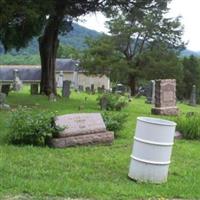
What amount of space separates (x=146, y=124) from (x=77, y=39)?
101433 mm

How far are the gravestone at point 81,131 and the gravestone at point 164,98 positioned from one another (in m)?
11.2

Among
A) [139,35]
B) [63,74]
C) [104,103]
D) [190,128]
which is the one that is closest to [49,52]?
[104,103]

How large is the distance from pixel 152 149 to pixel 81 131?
3528 mm

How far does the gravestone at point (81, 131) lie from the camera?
38.7ft

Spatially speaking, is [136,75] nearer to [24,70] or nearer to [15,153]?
[24,70]

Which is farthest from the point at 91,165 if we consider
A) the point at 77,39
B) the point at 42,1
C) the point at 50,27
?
the point at 77,39

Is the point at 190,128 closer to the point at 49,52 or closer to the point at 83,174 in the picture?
the point at 83,174

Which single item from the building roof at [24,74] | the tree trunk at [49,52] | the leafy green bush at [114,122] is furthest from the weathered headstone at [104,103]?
the building roof at [24,74]

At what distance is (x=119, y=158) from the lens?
11.0m

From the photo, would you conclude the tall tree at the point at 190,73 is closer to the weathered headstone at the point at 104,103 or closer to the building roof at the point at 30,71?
the building roof at the point at 30,71

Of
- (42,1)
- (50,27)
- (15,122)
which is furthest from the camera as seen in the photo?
(50,27)

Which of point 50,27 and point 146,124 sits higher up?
point 50,27

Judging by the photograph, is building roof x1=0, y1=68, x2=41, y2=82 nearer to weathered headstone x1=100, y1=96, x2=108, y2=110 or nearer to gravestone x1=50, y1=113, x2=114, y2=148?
weathered headstone x1=100, y1=96, x2=108, y2=110

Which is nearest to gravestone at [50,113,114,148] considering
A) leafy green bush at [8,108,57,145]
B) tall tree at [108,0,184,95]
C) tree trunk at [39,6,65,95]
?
leafy green bush at [8,108,57,145]
